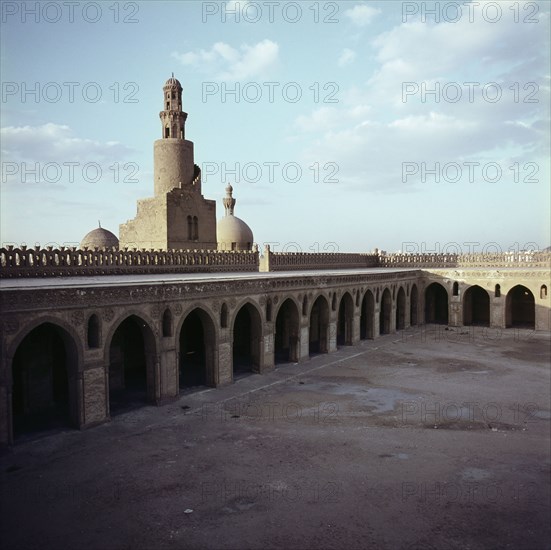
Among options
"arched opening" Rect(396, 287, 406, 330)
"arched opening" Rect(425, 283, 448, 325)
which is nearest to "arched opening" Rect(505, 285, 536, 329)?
"arched opening" Rect(425, 283, 448, 325)

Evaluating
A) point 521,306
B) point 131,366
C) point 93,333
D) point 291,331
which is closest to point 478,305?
point 521,306

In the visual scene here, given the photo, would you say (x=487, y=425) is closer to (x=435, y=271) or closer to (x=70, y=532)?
(x=70, y=532)

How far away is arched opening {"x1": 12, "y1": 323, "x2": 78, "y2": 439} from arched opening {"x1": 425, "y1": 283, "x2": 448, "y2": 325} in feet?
94.8

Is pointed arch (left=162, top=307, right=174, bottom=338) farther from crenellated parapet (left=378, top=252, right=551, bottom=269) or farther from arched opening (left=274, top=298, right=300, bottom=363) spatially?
crenellated parapet (left=378, top=252, right=551, bottom=269)

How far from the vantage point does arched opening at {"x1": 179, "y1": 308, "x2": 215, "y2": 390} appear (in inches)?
712

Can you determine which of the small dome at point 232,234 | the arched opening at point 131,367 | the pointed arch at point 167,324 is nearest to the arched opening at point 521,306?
the small dome at point 232,234

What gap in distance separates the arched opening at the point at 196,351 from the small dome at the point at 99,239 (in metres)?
15.4

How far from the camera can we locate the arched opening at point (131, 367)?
51.6 ft

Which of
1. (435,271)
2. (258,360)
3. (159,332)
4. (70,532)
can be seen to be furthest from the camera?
(435,271)

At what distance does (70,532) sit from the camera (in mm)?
8891

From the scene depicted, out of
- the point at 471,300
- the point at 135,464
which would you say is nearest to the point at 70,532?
the point at 135,464

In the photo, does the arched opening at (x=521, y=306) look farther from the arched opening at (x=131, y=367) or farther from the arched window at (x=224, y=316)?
the arched opening at (x=131, y=367)

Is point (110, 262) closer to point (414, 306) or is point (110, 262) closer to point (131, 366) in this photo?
point (131, 366)

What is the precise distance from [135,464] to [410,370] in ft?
43.4
